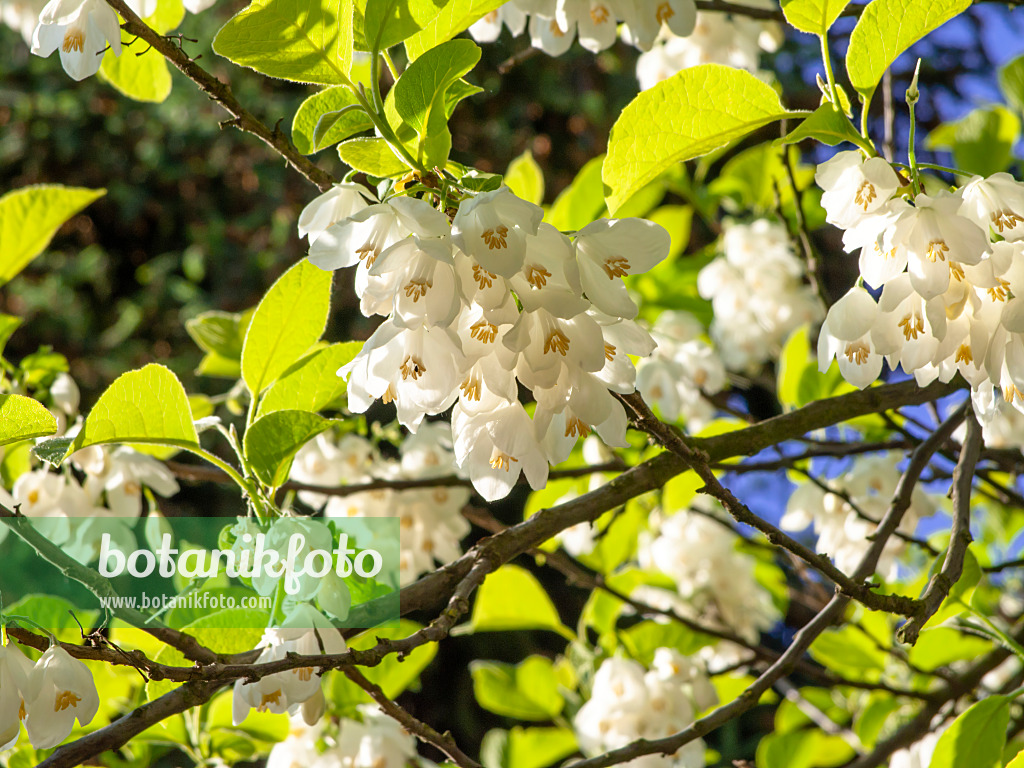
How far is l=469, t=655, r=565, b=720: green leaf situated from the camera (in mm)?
2168

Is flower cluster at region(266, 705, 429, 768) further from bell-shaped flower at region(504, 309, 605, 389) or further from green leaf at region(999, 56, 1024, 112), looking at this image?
green leaf at region(999, 56, 1024, 112)

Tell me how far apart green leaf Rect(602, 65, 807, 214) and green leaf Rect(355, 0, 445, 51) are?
8.6 inches

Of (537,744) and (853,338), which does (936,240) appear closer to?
(853,338)

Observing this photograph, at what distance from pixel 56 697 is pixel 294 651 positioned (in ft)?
0.76

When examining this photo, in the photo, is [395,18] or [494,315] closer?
[494,315]

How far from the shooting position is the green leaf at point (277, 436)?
1031 millimetres

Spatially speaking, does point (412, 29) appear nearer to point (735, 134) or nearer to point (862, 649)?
point (735, 134)

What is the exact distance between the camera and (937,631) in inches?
80.7

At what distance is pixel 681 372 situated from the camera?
2258mm

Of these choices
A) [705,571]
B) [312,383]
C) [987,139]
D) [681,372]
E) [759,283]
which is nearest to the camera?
[312,383]

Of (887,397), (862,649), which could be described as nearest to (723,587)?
(862,649)

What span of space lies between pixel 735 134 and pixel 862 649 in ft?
5.13

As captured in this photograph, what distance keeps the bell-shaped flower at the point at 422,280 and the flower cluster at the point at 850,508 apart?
4.63 feet

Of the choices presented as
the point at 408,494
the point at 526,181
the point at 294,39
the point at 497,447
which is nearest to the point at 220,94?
the point at 294,39
